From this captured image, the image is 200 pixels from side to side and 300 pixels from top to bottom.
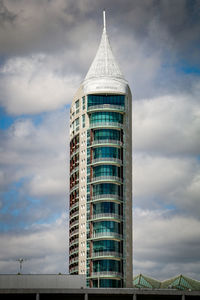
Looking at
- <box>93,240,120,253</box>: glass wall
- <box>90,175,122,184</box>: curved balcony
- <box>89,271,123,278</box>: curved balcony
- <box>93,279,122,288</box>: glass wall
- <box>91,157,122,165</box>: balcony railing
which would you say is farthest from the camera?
<box>91,157,122,165</box>: balcony railing

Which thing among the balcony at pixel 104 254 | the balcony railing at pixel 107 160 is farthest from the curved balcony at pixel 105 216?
the balcony railing at pixel 107 160

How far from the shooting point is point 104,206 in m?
167

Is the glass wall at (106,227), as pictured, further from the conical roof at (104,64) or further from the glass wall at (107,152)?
the conical roof at (104,64)

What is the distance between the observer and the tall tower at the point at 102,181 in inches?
6481

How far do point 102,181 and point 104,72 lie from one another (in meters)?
30.9

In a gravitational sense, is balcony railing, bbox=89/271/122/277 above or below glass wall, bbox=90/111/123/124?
below

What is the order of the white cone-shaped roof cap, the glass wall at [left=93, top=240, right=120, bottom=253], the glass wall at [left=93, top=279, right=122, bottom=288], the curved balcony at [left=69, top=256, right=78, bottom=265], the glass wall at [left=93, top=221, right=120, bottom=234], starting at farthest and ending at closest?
the white cone-shaped roof cap
the curved balcony at [left=69, top=256, right=78, bottom=265]
the glass wall at [left=93, top=221, right=120, bottom=234]
the glass wall at [left=93, top=240, right=120, bottom=253]
the glass wall at [left=93, top=279, right=122, bottom=288]

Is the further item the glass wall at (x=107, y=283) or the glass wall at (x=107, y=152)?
the glass wall at (x=107, y=152)

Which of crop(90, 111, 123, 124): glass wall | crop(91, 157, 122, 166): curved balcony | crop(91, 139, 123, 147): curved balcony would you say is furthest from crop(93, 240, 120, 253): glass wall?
crop(90, 111, 123, 124): glass wall

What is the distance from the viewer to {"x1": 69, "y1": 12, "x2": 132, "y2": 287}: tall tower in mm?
164625

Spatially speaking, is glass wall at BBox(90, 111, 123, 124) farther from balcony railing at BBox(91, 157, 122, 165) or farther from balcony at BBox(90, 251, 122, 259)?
balcony at BBox(90, 251, 122, 259)

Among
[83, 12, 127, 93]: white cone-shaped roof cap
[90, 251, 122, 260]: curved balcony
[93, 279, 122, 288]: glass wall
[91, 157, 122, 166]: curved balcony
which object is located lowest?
[93, 279, 122, 288]: glass wall
